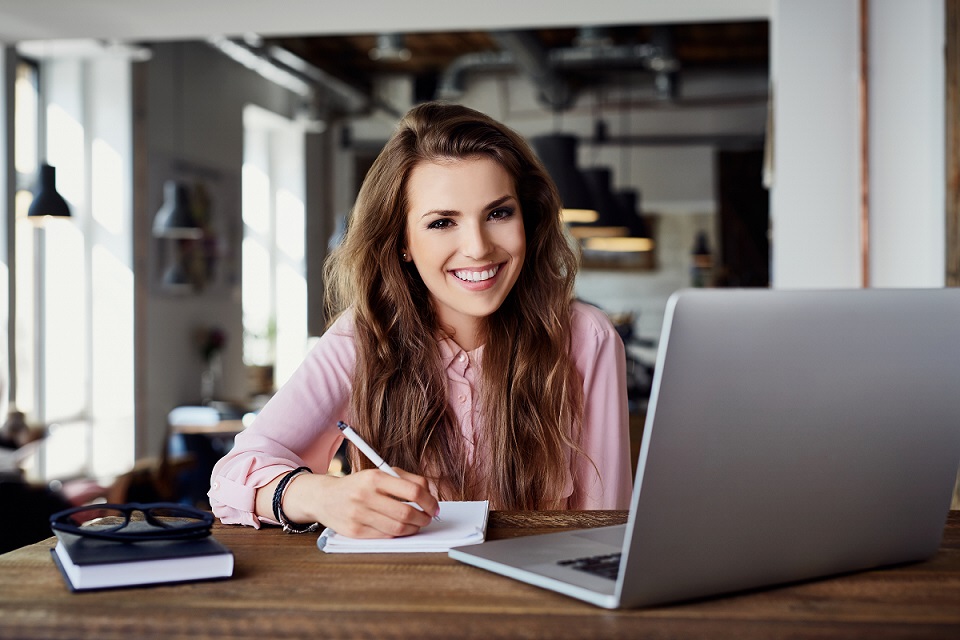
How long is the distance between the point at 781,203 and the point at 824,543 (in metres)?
2.87

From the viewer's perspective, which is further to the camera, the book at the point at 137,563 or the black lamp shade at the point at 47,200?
the black lamp shade at the point at 47,200

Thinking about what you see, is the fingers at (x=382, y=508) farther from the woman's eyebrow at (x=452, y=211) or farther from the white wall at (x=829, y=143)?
the white wall at (x=829, y=143)

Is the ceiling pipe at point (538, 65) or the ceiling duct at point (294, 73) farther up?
the ceiling duct at point (294, 73)

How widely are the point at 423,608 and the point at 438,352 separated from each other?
3.11 feet

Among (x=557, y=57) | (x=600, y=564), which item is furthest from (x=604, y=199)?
(x=600, y=564)

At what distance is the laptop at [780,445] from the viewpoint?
0.80m

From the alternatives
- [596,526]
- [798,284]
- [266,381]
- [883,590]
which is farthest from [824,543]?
[266,381]

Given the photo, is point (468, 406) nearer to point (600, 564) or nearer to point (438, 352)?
point (438, 352)

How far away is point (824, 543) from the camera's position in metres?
0.94

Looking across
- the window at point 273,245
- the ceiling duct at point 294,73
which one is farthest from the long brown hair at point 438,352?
the window at point 273,245

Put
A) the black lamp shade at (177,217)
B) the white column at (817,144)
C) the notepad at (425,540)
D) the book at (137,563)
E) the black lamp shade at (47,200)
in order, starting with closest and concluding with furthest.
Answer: the book at (137,563), the notepad at (425,540), the white column at (817,144), the black lamp shade at (47,200), the black lamp shade at (177,217)

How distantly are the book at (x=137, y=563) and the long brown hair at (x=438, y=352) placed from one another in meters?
0.71

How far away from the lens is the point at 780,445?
870 mm

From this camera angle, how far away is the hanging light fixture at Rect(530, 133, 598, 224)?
17.7 feet
